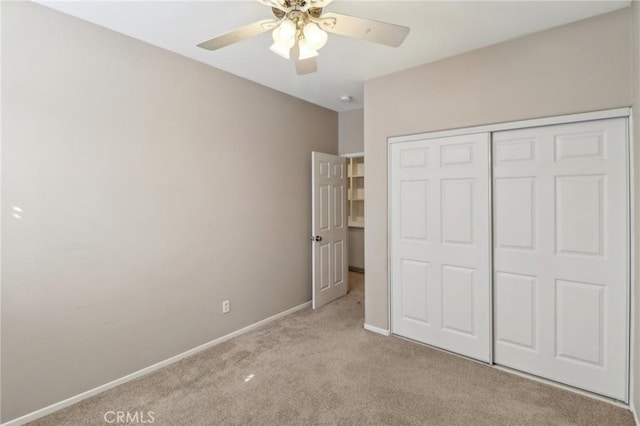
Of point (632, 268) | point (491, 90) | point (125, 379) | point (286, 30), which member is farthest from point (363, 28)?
point (125, 379)

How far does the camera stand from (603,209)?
2.11 m

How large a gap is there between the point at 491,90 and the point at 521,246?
1256 mm

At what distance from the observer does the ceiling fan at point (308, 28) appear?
1497 millimetres

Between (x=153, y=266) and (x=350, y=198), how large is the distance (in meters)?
4.17

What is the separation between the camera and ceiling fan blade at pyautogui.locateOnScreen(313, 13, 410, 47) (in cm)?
147

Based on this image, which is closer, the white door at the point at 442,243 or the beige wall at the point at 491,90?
the beige wall at the point at 491,90

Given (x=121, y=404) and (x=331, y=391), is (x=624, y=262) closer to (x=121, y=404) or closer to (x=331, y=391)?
(x=331, y=391)

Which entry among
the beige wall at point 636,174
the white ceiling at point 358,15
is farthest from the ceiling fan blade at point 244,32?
the beige wall at point 636,174

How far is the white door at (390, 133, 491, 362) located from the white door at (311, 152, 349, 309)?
3.55 ft

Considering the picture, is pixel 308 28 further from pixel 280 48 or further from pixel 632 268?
pixel 632 268

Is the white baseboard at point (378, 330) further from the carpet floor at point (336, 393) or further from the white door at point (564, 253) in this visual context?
the white door at point (564, 253)

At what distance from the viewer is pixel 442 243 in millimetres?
2801

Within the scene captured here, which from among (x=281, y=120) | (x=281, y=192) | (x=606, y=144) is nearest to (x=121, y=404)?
(x=281, y=192)

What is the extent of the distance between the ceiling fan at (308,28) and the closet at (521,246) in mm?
1458
